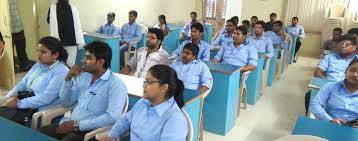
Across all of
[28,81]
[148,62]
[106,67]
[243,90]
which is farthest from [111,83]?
[243,90]

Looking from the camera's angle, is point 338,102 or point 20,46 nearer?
point 338,102

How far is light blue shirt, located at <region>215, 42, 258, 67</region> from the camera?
3.81 metres

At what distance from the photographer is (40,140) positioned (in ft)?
4.98

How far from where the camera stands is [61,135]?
2.04 m

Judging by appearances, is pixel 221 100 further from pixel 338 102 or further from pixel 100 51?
pixel 100 51

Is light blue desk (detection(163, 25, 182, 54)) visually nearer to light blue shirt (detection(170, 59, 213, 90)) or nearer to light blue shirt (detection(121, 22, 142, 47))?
light blue shirt (detection(121, 22, 142, 47))

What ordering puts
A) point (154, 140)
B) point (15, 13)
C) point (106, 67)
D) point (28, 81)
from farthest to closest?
point (15, 13)
point (28, 81)
point (106, 67)
point (154, 140)

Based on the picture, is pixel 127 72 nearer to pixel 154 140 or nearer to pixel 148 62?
pixel 148 62

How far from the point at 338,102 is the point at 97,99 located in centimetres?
171

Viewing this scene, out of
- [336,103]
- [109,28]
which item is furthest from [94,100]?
[109,28]

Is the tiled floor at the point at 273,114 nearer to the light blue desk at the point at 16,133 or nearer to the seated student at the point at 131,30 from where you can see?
the light blue desk at the point at 16,133

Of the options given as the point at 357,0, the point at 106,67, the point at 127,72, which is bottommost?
the point at 127,72

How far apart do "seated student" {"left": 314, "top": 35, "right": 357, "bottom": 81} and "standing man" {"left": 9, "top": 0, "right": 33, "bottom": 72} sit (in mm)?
4203

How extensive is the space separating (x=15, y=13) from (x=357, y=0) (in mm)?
7174
